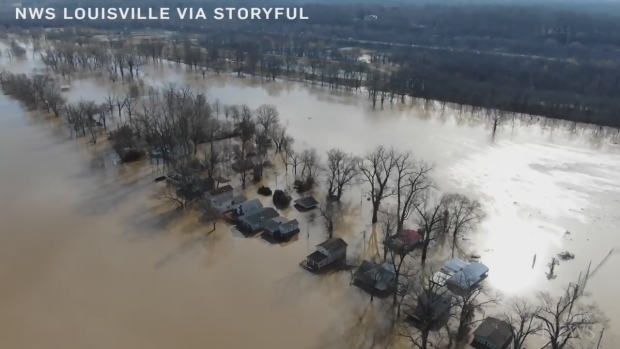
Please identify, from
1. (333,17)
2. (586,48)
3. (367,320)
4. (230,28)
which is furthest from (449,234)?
(333,17)

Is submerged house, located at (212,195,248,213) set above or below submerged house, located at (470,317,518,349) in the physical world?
above

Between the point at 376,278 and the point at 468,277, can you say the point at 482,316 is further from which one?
the point at 376,278

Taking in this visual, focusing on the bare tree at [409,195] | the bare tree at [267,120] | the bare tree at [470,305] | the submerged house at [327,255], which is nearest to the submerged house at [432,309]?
the bare tree at [470,305]

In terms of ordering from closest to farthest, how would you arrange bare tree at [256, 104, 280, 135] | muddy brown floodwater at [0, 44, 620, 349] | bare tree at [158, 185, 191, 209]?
1. muddy brown floodwater at [0, 44, 620, 349]
2. bare tree at [158, 185, 191, 209]
3. bare tree at [256, 104, 280, 135]

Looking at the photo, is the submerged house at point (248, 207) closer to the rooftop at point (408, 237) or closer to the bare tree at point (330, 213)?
the bare tree at point (330, 213)

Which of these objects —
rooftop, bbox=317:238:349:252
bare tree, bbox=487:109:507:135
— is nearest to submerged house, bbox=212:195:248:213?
rooftop, bbox=317:238:349:252

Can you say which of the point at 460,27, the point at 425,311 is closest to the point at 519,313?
the point at 425,311

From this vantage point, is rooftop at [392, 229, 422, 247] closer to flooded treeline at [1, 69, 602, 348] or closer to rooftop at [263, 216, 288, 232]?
flooded treeline at [1, 69, 602, 348]
